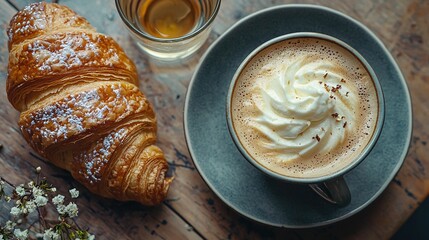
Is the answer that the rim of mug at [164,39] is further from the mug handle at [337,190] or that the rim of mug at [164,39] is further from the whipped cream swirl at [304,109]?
the mug handle at [337,190]

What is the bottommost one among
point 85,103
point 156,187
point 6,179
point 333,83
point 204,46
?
point 6,179

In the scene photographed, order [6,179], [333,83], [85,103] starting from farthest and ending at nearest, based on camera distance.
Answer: [6,179]
[85,103]
[333,83]

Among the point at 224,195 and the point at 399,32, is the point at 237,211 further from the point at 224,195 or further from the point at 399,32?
the point at 399,32

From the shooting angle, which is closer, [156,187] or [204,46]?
Answer: [156,187]

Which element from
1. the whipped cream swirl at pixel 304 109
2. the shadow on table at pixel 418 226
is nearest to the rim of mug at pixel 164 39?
the whipped cream swirl at pixel 304 109

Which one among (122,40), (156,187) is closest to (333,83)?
(156,187)

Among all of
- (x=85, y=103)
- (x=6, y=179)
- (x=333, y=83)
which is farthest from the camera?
(x=6, y=179)

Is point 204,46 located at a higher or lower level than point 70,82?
higher

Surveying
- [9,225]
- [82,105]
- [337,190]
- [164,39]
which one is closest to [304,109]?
[337,190]
